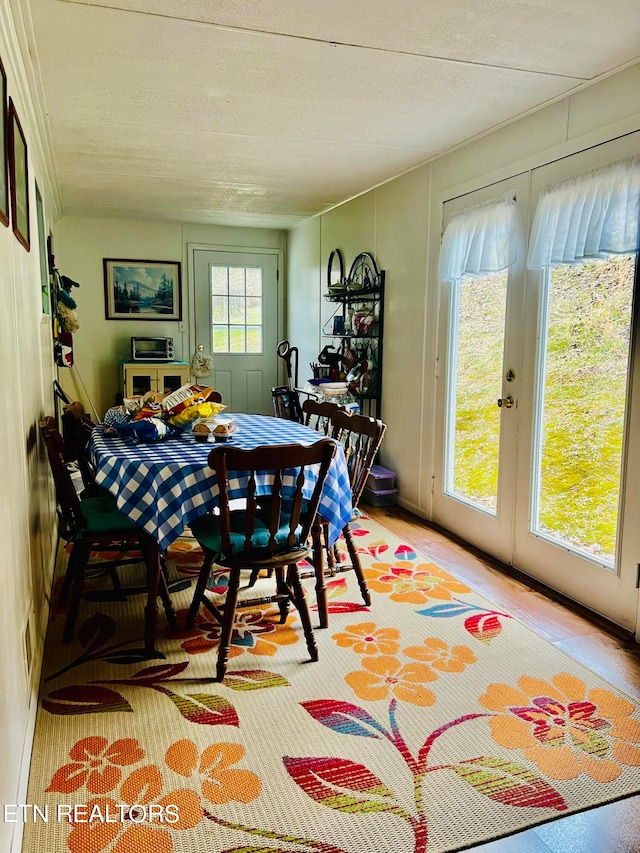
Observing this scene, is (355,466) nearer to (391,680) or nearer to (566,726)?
(391,680)

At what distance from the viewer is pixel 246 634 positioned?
274 cm

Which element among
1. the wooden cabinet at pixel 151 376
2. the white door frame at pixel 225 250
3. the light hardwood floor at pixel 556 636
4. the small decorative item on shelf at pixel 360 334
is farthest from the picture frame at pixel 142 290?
the light hardwood floor at pixel 556 636

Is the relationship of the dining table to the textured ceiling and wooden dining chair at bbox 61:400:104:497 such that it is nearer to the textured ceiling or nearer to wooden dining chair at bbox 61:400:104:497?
wooden dining chair at bbox 61:400:104:497

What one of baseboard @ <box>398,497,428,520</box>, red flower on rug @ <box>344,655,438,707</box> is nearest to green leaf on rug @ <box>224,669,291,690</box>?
red flower on rug @ <box>344,655,438,707</box>

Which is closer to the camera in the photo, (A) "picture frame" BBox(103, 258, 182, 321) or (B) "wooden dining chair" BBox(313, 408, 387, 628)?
(B) "wooden dining chair" BBox(313, 408, 387, 628)

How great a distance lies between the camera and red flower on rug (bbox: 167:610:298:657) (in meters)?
2.62

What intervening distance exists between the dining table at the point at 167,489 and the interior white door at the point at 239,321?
14.7 ft

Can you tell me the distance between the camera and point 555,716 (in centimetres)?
217

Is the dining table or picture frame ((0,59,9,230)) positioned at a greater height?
picture frame ((0,59,9,230))

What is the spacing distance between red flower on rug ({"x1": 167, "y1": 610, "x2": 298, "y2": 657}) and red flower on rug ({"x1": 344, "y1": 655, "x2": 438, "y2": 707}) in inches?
14.7

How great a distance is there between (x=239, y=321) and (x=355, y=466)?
4.43 metres

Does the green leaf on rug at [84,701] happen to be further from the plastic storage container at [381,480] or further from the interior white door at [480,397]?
the plastic storage container at [381,480]

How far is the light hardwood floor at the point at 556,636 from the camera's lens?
165 centimetres

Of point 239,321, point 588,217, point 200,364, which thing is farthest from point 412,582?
point 239,321
